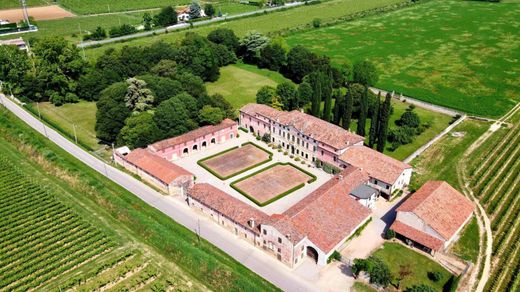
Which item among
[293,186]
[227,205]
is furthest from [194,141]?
[227,205]

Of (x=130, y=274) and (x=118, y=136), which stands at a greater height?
(x=118, y=136)

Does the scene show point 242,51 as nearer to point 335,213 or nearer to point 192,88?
point 192,88

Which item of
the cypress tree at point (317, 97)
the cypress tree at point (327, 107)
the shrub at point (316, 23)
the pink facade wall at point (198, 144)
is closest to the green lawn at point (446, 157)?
the cypress tree at point (327, 107)

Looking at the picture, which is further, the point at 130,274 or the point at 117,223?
the point at 117,223

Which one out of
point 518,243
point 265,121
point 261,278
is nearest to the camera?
point 261,278

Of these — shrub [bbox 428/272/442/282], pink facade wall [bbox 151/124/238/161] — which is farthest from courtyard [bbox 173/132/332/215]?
shrub [bbox 428/272/442/282]

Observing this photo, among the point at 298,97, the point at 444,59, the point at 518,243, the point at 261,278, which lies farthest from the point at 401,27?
the point at 261,278

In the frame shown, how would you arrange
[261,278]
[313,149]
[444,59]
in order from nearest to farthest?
[261,278], [313,149], [444,59]

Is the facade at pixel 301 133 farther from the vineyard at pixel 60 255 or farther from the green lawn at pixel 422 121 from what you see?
the vineyard at pixel 60 255
